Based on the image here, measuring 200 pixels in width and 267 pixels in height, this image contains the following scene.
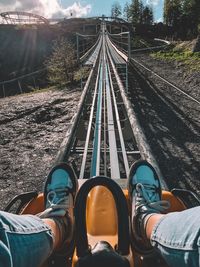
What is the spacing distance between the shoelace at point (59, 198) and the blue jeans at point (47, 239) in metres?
0.48

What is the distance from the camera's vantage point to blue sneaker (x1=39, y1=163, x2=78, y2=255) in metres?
2.15

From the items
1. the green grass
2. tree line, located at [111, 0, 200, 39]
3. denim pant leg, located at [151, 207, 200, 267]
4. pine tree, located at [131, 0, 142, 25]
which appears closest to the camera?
denim pant leg, located at [151, 207, 200, 267]

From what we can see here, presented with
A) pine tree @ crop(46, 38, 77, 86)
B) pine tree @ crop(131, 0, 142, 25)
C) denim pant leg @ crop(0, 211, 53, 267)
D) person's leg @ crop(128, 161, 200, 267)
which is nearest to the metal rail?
person's leg @ crop(128, 161, 200, 267)

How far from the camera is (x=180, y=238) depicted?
5.03ft

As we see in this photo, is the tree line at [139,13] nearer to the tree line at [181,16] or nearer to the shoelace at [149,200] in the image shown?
the tree line at [181,16]

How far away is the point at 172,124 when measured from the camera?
8391 mm

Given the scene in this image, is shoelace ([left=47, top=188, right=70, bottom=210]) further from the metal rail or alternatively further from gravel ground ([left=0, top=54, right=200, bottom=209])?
gravel ground ([left=0, top=54, right=200, bottom=209])

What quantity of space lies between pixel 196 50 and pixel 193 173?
12383 mm

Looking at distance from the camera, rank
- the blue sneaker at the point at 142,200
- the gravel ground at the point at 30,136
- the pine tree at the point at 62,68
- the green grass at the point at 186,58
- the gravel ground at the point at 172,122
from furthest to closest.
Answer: the pine tree at the point at 62,68 < the green grass at the point at 186,58 < the gravel ground at the point at 172,122 < the gravel ground at the point at 30,136 < the blue sneaker at the point at 142,200

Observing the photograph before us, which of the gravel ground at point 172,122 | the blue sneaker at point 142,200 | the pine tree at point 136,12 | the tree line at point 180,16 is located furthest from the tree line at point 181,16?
the blue sneaker at point 142,200

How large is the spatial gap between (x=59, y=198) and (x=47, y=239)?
0.63m

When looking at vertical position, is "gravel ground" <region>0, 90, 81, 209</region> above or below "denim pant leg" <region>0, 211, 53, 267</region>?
below

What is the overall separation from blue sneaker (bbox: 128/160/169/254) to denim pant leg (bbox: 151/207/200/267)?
0.30 meters

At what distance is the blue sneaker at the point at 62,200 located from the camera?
2153 mm
